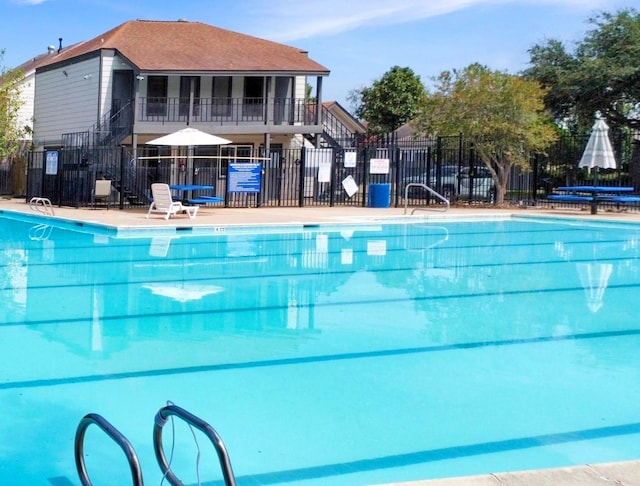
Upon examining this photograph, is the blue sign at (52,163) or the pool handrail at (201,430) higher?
the blue sign at (52,163)

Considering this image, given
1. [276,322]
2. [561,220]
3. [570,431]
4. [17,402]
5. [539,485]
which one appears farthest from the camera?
[561,220]

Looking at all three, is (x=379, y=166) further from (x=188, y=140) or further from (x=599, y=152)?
(x=188, y=140)

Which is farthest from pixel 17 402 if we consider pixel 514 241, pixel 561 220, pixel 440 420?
pixel 561 220

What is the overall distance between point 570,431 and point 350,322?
11.3 ft

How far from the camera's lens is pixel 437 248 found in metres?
14.9

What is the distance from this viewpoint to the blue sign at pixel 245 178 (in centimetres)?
2273

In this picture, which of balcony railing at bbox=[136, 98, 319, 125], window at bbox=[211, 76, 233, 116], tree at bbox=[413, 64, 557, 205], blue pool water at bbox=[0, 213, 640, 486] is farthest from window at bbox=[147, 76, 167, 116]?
blue pool water at bbox=[0, 213, 640, 486]

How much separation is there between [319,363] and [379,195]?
19.1 metres

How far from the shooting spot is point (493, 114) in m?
24.5

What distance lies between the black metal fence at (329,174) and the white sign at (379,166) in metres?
0.03

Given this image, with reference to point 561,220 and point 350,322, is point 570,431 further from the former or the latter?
point 561,220

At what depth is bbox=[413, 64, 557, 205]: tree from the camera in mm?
24094

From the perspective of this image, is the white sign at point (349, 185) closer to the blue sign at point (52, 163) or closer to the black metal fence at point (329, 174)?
the black metal fence at point (329, 174)

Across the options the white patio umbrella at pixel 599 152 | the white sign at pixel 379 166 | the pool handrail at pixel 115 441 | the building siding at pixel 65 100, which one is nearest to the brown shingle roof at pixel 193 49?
the building siding at pixel 65 100
